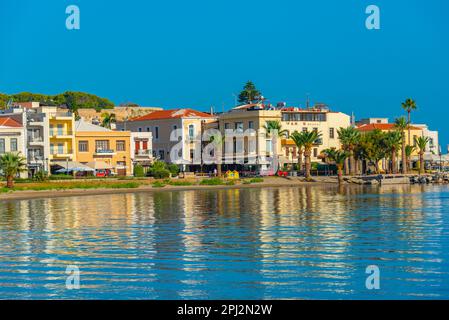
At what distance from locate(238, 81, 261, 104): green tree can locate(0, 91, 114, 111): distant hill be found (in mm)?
31571

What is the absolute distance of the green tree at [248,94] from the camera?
15425 centimetres

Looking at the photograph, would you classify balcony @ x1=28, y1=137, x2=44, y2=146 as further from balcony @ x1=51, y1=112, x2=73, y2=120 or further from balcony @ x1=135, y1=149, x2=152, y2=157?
balcony @ x1=135, y1=149, x2=152, y2=157

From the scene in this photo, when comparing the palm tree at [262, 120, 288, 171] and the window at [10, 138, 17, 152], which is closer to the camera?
the window at [10, 138, 17, 152]

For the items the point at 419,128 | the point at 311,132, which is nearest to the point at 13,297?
the point at 311,132

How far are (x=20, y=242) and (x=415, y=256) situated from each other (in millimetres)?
16095

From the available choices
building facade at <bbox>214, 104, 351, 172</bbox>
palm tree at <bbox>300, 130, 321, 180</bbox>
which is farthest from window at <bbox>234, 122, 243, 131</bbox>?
palm tree at <bbox>300, 130, 321, 180</bbox>

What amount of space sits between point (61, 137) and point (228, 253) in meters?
67.8

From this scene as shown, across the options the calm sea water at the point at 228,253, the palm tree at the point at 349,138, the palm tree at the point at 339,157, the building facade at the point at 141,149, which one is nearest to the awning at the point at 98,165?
the building facade at the point at 141,149

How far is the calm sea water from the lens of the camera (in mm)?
23531

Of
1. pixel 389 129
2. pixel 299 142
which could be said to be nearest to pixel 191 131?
pixel 299 142

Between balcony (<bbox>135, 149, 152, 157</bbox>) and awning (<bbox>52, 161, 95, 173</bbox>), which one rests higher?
balcony (<bbox>135, 149, 152, 157</bbox>)

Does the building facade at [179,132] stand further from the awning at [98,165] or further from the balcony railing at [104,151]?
the awning at [98,165]

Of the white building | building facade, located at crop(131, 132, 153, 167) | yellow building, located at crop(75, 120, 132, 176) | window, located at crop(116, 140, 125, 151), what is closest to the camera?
yellow building, located at crop(75, 120, 132, 176)
